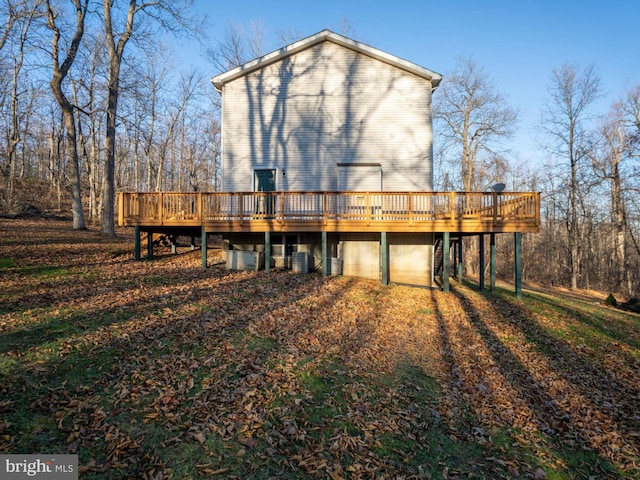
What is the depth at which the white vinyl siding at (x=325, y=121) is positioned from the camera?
13.2 meters

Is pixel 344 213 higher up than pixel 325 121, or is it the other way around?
pixel 325 121

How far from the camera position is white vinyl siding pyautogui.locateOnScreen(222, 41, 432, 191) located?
1323 centimetres

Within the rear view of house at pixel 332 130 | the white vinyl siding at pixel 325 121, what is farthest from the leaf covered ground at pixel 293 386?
the white vinyl siding at pixel 325 121

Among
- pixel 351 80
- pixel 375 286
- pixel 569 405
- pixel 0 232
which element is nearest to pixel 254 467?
pixel 569 405

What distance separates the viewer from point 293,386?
4.70m

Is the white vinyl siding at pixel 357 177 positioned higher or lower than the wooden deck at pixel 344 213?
higher

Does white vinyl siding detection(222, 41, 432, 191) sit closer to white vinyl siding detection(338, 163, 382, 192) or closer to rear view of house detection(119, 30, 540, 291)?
rear view of house detection(119, 30, 540, 291)

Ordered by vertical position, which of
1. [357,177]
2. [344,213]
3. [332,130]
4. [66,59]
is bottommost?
[344,213]

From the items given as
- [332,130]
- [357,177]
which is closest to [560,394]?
[357,177]

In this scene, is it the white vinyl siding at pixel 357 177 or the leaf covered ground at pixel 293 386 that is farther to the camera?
the white vinyl siding at pixel 357 177

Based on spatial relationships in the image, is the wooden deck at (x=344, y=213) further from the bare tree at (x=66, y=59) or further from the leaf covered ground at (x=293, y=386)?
the bare tree at (x=66, y=59)

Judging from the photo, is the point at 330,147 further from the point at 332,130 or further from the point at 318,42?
the point at 318,42

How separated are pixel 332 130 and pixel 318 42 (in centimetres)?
361

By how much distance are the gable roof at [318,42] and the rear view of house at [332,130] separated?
0.04 meters
